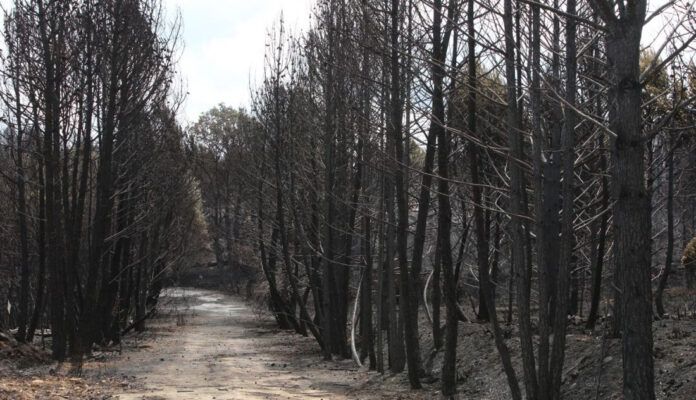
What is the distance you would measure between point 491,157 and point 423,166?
167 cm

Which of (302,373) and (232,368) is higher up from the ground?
(232,368)

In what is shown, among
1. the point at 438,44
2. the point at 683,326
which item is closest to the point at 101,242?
the point at 438,44

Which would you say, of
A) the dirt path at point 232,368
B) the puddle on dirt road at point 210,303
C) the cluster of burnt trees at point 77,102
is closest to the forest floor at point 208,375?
the dirt path at point 232,368

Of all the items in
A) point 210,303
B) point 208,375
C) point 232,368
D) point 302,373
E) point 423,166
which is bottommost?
point 210,303

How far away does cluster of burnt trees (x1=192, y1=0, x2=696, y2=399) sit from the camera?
14.0ft

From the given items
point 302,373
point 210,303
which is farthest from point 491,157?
point 210,303

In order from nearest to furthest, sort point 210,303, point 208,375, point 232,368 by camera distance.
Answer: point 208,375
point 232,368
point 210,303

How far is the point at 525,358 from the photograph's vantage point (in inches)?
286

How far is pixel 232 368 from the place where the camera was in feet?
43.4

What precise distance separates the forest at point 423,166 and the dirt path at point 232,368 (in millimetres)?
871

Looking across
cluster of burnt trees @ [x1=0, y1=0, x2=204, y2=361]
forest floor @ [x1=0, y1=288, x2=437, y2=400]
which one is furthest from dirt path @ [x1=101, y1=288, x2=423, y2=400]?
cluster of burnt trees @ [x1=0, y1=0, x2=204, y2=361]

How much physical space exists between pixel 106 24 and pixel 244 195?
40.9 ft

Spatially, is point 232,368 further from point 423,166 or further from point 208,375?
point 423,166

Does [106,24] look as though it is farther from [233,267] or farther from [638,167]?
[233,267]
